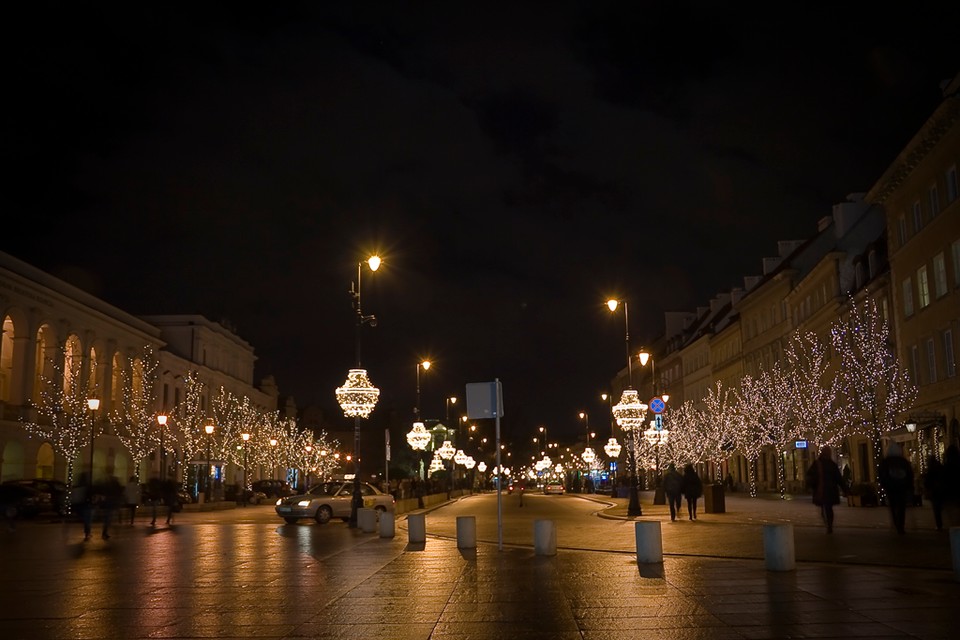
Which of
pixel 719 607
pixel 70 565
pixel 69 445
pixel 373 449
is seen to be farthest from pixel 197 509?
pixel 373 449

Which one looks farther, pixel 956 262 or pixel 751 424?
pixel 751 424

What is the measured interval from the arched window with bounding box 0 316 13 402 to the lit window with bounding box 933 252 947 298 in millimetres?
45178

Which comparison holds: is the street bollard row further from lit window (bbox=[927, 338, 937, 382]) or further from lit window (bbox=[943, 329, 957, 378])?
lit window (bbox=[927, 338, 937, 382])

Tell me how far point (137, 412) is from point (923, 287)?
49.8 meters

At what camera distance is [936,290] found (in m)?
39.8

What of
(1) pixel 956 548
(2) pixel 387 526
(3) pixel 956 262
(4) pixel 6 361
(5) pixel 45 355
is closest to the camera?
(1) pixel 956 548

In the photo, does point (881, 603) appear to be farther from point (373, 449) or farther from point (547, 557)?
point (373, 449)

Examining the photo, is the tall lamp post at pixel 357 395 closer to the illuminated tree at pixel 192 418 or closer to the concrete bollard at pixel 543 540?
the concrete bollard at pixel 543 540

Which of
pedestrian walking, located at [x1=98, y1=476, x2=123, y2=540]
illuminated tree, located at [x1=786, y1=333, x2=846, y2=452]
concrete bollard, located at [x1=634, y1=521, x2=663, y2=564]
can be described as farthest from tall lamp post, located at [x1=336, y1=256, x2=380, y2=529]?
illuminated tree, located at [x1=786, y1=333, x2=846, y2=452]

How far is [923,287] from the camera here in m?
41.5

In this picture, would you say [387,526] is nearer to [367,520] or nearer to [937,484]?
[367,520]

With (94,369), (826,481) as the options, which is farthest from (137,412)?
(826,481)

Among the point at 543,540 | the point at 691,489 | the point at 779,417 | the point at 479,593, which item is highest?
the point at 779,417

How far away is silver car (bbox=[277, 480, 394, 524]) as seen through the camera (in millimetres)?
35500
